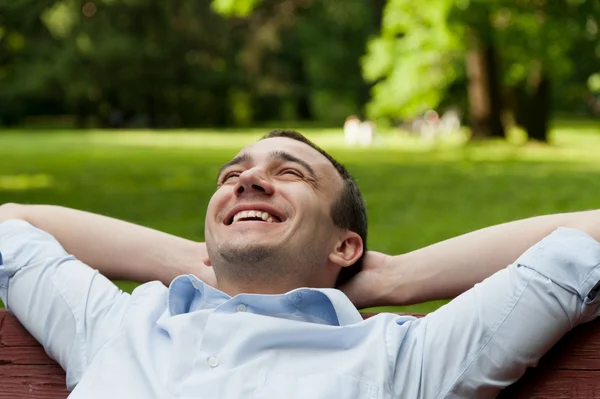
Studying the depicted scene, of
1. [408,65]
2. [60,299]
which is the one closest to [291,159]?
[60,299]

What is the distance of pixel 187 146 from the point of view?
30.6 m

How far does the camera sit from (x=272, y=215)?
2.44 metres

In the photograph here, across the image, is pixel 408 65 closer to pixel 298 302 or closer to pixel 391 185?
pixel 391 185

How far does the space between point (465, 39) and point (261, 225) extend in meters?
21.3

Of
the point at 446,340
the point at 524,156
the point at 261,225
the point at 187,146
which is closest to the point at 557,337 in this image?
the point at 446,340

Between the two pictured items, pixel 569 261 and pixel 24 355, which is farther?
pixel 24 355

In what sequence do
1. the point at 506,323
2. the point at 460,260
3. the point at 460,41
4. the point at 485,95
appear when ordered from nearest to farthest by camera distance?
1. the point at 506,323
2. the point at 460,260
3. the point at 460,41
4. the point at 485,95

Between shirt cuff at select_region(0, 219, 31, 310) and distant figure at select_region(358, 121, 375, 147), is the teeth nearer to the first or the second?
shirt cuff at select_region(0, 219, 31, 310)

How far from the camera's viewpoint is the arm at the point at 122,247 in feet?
8.79

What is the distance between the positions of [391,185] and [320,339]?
45.6 feet

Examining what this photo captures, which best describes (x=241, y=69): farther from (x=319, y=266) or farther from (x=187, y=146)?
(x=319, y=266)

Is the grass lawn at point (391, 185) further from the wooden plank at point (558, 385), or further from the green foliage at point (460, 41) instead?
the wooden plank at point (558, 385)

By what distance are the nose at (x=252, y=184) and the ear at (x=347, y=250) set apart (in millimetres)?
228

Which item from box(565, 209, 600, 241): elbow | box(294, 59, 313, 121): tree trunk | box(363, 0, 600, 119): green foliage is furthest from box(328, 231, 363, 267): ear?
box(294, 59, 313, 121): tree trunk
